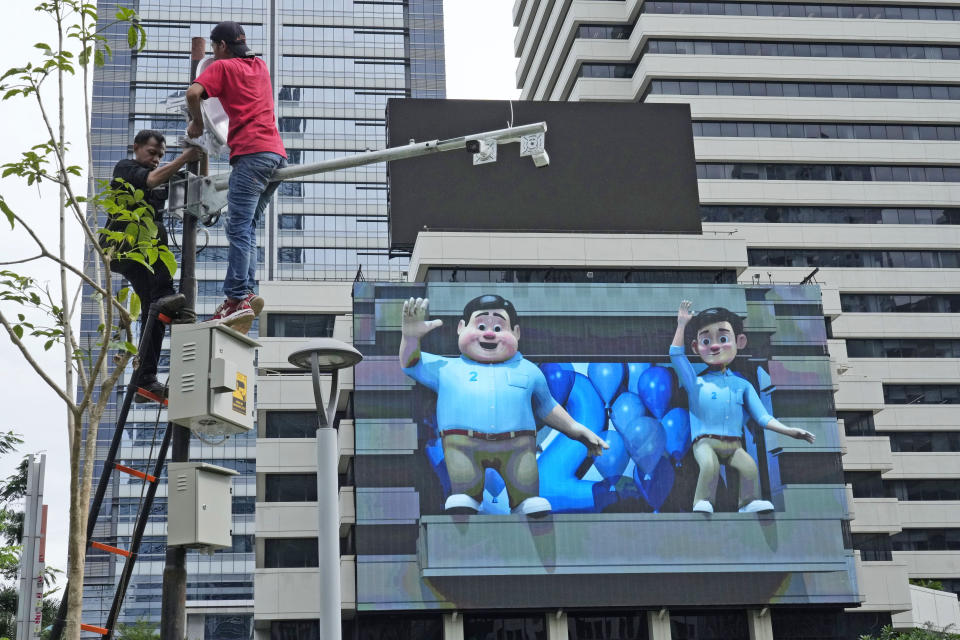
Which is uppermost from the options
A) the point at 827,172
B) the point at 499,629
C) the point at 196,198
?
the point at 827,172

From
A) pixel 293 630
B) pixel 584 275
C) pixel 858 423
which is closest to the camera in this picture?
pixel 293 630

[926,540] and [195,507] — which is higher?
[926,540]

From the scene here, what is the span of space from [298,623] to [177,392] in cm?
5091

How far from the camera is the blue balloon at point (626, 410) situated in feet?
179

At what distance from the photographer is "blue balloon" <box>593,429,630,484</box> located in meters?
53.8

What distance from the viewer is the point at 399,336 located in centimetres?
5556

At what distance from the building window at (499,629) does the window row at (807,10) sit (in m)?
47.0

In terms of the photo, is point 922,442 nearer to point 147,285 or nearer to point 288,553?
point 288,553

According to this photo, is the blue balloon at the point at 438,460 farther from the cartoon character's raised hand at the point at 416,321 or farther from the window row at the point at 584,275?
the window row at the point at 584,275

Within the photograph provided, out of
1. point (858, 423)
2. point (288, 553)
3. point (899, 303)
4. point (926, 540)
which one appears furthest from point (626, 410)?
point (899, 303)

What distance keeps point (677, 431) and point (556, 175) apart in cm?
1446

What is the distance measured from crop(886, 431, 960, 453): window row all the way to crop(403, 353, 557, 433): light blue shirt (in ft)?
108

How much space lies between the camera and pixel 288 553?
2223 inches

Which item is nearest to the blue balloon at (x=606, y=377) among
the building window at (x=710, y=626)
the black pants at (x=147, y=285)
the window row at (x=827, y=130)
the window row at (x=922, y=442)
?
the building window at (x=710, y=626)
